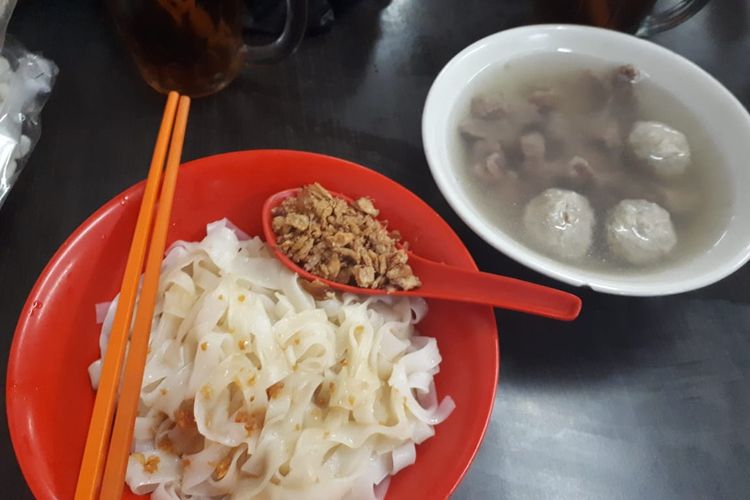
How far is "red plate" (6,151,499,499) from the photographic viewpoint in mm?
800

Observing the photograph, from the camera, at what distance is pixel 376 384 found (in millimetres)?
941

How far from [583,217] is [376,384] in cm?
56

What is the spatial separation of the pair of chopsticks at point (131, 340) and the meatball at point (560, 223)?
70cm

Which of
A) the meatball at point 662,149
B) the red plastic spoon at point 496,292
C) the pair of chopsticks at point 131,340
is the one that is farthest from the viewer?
the meatball at point 662,149

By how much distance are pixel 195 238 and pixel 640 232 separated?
89 centimetres

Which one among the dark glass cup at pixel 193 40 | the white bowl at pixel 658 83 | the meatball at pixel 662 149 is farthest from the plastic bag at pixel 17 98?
the meatball at pixel 662 149

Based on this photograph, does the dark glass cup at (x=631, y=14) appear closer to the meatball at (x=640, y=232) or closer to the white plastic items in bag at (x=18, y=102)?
the meatball at (x=640, y=232)

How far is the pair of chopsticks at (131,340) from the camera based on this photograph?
0.73 metres

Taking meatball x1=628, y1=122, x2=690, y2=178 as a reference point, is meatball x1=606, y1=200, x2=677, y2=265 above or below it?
below

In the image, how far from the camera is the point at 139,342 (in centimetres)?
84

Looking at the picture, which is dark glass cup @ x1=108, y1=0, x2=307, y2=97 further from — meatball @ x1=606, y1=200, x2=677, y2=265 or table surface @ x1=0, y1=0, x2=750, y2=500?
meatball @ x1=606, y1=200, x2=677, y2=265

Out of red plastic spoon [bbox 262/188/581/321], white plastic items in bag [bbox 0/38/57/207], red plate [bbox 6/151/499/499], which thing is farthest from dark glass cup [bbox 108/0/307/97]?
red plastic spoon [bbox 262/188/581/321]

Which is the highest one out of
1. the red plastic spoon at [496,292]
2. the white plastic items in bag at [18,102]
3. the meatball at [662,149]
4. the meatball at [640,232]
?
the white plastic items in bag at [18,102]

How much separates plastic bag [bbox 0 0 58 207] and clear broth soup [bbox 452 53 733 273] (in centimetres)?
92
